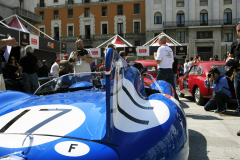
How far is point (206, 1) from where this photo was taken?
3130 cm

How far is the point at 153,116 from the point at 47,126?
78 centimetres

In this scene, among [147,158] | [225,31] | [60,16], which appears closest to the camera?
[147,158]

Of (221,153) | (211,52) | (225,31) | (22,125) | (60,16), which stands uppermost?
(60,16)

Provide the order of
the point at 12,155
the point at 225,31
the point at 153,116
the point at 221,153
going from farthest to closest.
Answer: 1. the point at 225,31
2. the point at 221,153
3. the point at 153,116
4. the point at 12,155

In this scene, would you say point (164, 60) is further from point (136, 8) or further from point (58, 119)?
point (136, 8)

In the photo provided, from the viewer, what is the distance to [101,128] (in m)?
1.39

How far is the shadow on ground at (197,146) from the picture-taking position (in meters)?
2.68

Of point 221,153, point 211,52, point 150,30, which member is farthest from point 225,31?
point 221,153

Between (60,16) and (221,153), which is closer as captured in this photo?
(221,153)

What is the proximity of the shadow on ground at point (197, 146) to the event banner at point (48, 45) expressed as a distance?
890 centimetres

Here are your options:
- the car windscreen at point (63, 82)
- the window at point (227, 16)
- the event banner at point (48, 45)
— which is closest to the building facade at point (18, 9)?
the event banner at point (48, 45)

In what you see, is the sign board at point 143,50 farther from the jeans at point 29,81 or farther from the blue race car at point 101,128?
the blue race car at point 101,128

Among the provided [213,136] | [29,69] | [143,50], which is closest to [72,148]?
[213,136]

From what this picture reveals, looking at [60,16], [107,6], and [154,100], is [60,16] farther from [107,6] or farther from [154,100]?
[154,100]
